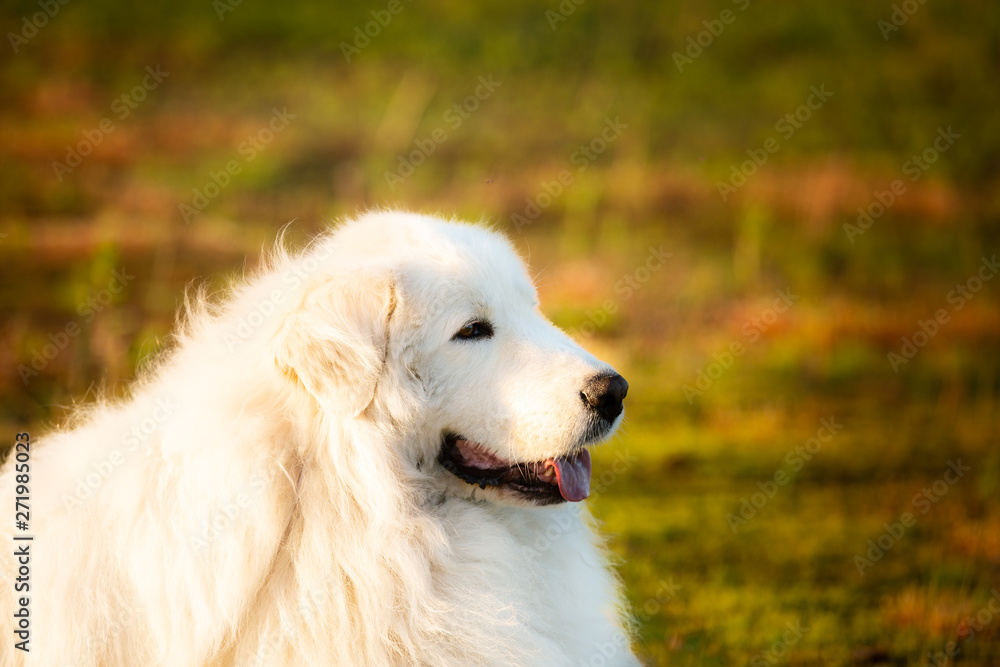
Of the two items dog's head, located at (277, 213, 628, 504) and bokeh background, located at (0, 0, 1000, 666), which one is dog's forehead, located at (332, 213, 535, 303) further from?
bokeh background, located at (0, 0, 1000, 666)

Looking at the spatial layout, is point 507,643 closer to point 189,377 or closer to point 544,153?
point 189,377

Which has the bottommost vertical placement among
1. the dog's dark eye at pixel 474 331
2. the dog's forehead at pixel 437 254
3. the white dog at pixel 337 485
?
the white dog at pixel 337 485

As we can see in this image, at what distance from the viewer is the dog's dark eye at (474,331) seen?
11.3ft

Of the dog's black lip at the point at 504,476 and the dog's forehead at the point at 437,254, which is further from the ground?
the dog's forehead at the point at 437,254

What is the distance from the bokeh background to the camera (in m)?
6.86

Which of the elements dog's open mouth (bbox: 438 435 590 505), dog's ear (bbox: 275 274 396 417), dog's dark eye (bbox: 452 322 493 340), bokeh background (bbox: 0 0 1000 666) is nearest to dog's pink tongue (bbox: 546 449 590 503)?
dog's open mouth (bbox: 438 435 590 505)

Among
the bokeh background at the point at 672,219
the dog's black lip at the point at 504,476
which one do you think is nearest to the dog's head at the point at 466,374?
the dog's black lip at the point at 504,476

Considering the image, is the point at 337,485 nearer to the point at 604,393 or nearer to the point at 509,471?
the point at 509,471

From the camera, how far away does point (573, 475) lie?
3496 mm

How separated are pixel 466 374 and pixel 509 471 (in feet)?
1.33

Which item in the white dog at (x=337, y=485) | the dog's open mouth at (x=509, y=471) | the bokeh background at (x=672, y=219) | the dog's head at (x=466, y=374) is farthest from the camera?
the bokeh background at (x=672, y=219)

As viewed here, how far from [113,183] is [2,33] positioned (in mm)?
4909

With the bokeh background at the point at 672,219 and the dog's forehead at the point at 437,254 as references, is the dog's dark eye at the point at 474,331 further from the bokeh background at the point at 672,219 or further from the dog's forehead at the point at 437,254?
the bokeh background at the point at 672,219

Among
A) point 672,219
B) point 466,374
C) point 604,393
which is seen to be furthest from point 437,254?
point 672,219
